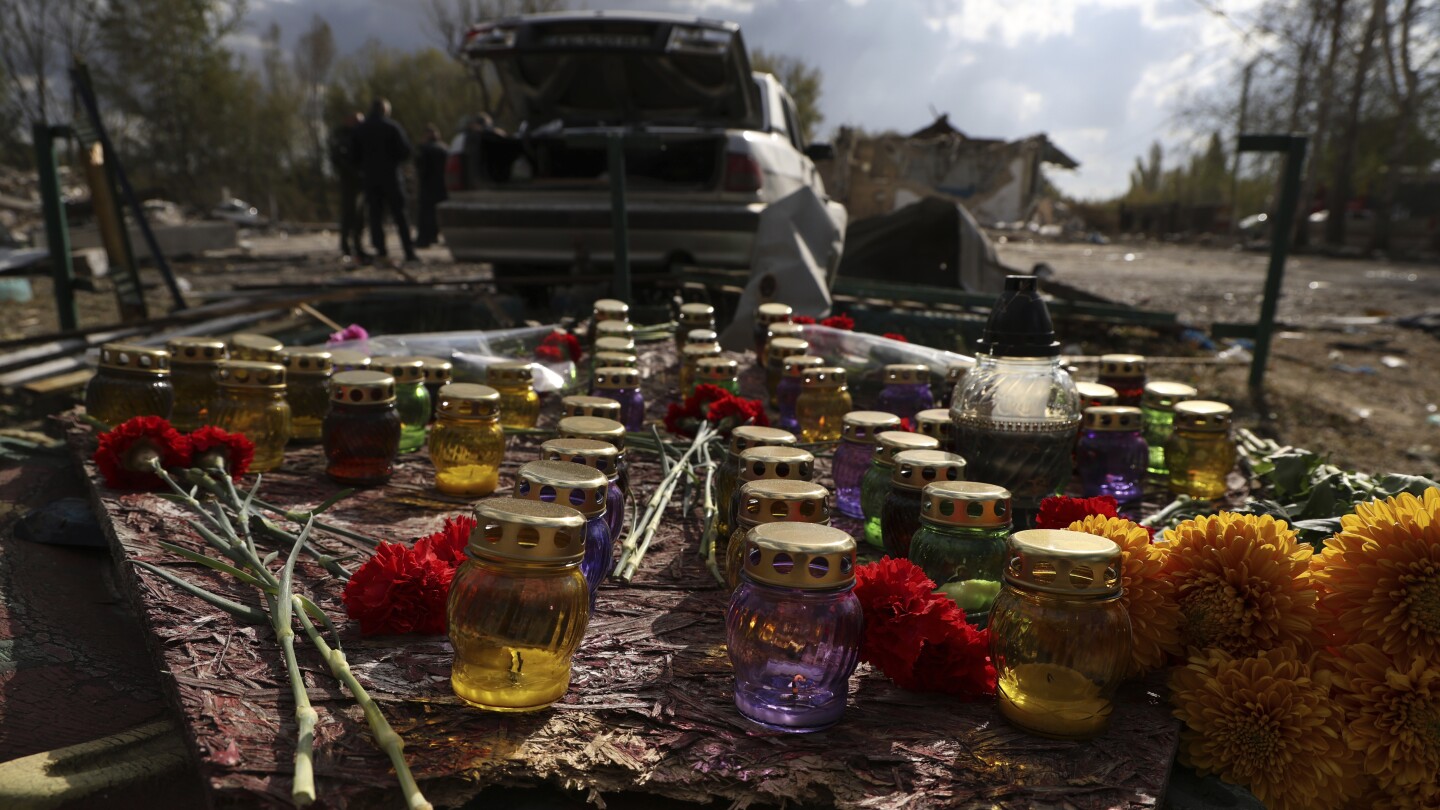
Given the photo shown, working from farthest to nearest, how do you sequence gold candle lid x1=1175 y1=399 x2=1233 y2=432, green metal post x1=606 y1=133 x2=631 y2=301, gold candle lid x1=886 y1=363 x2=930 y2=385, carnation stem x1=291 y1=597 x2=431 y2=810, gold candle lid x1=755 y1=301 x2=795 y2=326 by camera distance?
1. green metal post x1=606 y1=133 x2=631 y2=301
2. gold candle lid x1=755 y1=301 x2=795 y2=326
3. gold candle lid x1=886 y1=363 x2=930 y2=385
4. gold candle lid x1=1175 y1=399 x2=1233 y2=432
5. carnation stem x1=291 y1=597 x2=431 y2=810

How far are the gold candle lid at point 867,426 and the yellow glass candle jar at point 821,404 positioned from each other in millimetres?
506

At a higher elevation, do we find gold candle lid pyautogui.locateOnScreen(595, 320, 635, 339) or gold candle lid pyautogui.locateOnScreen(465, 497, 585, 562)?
gold candle lid pyautogui.locateOnScreen(465, 497, 585, 562)

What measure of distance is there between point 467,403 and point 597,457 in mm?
450

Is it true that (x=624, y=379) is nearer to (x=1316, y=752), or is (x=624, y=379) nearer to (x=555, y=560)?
(x=555, y=560)

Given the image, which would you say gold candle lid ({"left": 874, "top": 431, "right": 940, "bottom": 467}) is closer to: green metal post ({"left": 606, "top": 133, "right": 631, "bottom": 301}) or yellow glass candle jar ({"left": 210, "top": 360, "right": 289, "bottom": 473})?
yellow glass candle jar ({"left": 210, "top": 360, "right": 289, "bottom": 473})

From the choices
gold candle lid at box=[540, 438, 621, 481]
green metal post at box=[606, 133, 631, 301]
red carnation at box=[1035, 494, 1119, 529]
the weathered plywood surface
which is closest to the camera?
the weathered plywood surface

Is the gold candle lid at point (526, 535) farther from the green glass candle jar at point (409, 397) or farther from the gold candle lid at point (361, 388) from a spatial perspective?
the green glass candle jar at point (409, 397)

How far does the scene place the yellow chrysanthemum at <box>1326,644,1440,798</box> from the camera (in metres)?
1.09

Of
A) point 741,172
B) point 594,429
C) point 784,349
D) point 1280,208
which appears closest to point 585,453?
point 594,429

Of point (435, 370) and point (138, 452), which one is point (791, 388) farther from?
point (138, 452)

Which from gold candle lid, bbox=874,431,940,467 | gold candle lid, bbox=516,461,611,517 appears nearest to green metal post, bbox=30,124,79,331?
gold candle lid, bbox=516,461,611,517

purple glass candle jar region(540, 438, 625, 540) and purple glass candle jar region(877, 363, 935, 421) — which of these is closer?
purple glass candle jar region(540, 438, 625, 540)

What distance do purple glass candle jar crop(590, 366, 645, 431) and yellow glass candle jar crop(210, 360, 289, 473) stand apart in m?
0.79

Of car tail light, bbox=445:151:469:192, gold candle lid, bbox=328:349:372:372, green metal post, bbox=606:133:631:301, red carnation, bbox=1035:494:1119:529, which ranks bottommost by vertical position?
red carnation, bbox=1035:494:1119:529
